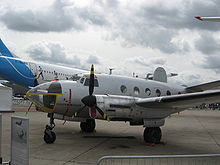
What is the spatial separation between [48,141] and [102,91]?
3.16 metres

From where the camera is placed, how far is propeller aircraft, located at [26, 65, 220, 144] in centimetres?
982

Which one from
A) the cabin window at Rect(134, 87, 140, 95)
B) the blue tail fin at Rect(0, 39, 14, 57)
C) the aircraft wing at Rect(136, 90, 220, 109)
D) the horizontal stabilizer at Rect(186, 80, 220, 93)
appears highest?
the blue tail fin at Rect(0, 39, 14, 57)

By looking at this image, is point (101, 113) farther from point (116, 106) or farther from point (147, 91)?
point (147, 91)

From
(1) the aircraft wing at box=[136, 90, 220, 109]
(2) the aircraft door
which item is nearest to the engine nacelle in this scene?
(1) the aircraft wing at box=[136, 90, 220, 109]

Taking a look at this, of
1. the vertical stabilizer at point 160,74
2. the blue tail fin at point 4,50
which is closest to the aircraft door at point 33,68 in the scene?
the blue tail fin at point 4,50

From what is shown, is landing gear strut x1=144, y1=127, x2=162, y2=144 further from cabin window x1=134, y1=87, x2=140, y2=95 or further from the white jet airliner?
the white jet airliner

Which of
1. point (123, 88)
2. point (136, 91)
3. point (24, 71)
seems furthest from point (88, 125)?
point (24, 71)

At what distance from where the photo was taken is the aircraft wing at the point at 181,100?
8.92 meters

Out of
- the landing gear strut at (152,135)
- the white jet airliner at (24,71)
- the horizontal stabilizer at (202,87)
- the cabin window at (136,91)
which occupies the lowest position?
the landing gear strut at (152,135)

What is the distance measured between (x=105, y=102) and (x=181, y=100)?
2.93 m

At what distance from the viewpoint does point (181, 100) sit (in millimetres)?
9672

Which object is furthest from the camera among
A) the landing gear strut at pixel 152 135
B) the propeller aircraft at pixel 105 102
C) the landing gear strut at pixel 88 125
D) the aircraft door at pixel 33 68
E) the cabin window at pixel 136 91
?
the aircraft door at pixel 33 68

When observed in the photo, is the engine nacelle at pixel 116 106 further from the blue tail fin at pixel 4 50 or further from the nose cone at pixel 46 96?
the blue tail fin at pixel 4 50

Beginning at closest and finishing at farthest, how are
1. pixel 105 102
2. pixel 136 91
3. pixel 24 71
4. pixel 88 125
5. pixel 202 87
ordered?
pixel 105 102 < pixel 136 91 < pixel 88 125 < pixel 202 87 < pixel 24 71
